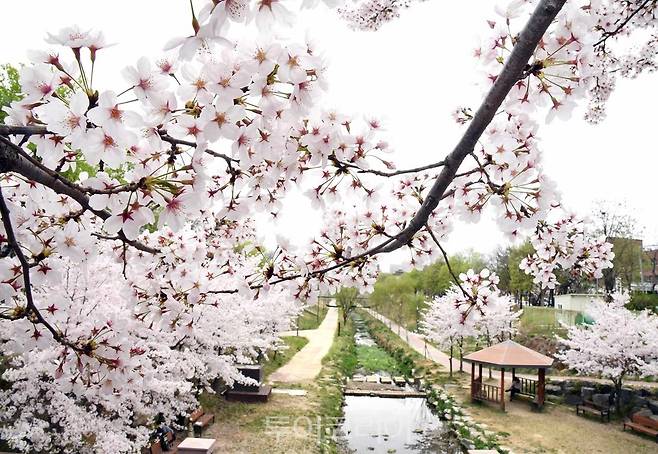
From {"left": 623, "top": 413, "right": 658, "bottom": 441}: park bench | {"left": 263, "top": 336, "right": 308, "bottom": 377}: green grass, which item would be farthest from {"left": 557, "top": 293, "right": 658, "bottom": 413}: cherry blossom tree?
{"left": 263, "top": 336, "right": 308, "bottom": 377}: green grass

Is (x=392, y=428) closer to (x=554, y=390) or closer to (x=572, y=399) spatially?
(x=572, y=399)

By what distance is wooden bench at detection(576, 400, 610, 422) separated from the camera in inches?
486

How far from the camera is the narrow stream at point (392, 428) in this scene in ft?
34.8

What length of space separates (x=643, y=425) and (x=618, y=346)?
2217mm

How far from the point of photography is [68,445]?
6219 mm

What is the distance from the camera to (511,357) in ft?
42.7

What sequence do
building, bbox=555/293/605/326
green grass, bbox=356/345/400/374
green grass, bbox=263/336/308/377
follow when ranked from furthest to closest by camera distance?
building, bbox=555/293/605/326 → green grass, bbox=356/345/400/374 → green grass, bbox=263/336/308/377

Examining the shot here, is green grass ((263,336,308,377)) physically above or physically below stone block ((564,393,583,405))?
above

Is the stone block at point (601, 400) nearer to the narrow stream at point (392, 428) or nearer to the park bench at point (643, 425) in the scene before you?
the park bench at point (643, 425)

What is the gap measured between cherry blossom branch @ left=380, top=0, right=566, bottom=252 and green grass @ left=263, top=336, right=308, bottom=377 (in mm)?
13964

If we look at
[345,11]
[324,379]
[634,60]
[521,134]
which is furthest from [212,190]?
[324,379]

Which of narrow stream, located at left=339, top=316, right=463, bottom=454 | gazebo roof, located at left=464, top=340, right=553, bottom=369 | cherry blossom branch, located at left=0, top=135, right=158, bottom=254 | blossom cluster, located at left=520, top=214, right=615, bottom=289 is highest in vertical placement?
blossom cluster, located at left=520, top=214, right=615, bottom=289

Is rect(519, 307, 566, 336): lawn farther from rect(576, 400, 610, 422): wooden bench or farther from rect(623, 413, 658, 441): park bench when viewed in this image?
rect(623, 413, 658, 441): park bench

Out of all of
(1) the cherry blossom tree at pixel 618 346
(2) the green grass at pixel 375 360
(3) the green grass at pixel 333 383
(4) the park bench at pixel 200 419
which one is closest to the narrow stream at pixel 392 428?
(3) the green grass at pixel 333 383
